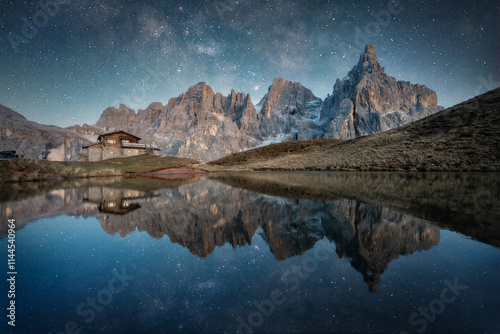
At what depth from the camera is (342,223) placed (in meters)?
4.02

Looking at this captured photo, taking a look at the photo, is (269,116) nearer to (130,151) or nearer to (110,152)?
(130,151)

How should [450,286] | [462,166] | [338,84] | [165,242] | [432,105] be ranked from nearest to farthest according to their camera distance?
1. [450,286]
2. [165,242]
3. [462,166]
4. [432,105]
5. [338,84]

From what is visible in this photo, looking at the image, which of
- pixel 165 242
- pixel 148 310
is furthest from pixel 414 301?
pixel 165 242

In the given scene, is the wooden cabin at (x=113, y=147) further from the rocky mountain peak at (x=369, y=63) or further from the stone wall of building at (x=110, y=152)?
the rocky mountain peak at (x=369, y=63)

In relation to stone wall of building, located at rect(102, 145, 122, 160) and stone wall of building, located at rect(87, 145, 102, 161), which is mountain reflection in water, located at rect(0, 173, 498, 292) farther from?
stone wall of building, located at rect(87, 145, 102, 161)

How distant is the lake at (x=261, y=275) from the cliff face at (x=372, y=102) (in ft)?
490

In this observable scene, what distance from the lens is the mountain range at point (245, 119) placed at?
458ft

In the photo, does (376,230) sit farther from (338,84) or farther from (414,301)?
(338,84)

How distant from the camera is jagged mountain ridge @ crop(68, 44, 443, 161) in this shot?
470 feet

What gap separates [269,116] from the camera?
19588 centimetres

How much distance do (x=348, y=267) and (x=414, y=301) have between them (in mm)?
669

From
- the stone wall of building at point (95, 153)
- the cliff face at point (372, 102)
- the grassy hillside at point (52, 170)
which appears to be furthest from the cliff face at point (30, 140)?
the cliff face at point (372, 102)

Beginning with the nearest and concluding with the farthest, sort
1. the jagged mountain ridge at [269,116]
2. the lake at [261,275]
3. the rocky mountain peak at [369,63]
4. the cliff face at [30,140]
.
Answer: the lake at [261,275], the cliff face at [30,140], the jagged mountain ridge at [269,116], the rocky mountain peak at [369,63]

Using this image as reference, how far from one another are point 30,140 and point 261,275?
602 feet
